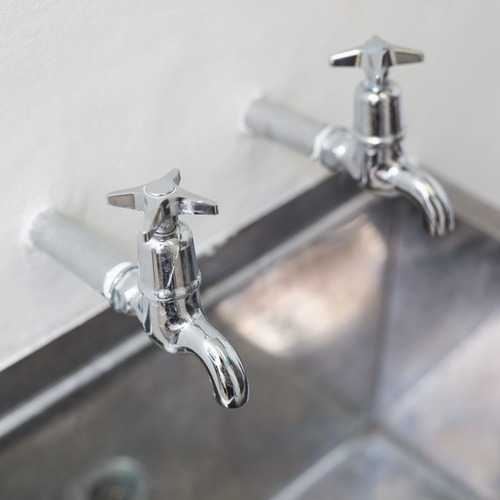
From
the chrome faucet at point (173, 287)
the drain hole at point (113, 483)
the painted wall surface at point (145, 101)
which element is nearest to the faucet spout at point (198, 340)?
the chrome faucet at point (173, 287)

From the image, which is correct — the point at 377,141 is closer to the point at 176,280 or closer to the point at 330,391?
the point at 176,280

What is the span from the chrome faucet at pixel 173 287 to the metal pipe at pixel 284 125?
184mm

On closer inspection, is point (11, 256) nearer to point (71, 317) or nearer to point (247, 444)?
point (71, 317)

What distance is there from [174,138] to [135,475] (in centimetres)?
30

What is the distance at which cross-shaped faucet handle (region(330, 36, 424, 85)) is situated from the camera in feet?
1.89

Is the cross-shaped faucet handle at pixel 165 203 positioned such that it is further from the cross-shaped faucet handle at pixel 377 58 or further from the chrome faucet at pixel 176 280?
the cross-shaped faucet handle at pixel 377 58

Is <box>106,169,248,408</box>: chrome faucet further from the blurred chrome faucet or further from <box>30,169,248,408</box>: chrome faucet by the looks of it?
the blurred chrome faucet

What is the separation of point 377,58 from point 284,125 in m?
0.11

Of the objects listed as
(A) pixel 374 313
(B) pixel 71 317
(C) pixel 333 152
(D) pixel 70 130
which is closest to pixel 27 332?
(B) pixel 71 317

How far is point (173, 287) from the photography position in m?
0.48

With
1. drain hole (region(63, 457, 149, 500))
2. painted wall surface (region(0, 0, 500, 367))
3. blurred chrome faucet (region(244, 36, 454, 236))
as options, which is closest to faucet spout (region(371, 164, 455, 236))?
blurred chrome faucet (region(244, 36, 454, 236))

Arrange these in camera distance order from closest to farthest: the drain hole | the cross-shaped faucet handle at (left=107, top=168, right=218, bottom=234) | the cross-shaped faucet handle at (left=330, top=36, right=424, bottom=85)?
1. the cross-shaped faucet handle at (left=107, top=168, right=218, bottom=234)
2. the cross-shaped faucet handle at (left=330, top=36, right=424, bottom=85)
3. the drain hole

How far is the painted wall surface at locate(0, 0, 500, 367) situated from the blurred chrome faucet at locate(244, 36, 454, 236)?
0.07 meters

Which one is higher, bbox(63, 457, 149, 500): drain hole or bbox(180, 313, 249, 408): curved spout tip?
bbox(180, 313, 249, 408): curved spout tip
